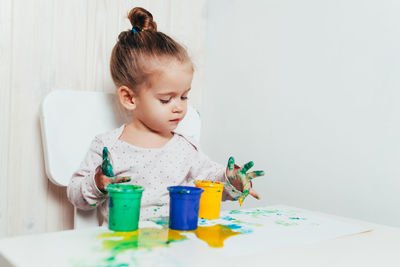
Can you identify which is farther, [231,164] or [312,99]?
[312,99]

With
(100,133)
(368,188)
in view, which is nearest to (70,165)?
(100,133)

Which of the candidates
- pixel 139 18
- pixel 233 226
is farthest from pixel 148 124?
pixel 233 226

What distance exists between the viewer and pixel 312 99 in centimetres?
121

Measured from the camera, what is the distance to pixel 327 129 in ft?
3.84

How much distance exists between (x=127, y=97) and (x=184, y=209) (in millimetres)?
438

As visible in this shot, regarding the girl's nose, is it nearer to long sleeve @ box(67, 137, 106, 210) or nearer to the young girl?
the young girl

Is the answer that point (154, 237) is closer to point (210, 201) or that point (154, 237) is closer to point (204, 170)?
point (210, 201)

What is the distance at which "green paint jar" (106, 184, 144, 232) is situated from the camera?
0.71 m

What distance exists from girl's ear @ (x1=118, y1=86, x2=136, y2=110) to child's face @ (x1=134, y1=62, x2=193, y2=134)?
1 cm

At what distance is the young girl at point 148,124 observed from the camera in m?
1.02

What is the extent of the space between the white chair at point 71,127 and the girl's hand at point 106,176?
22cm

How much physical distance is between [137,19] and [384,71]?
664 mm

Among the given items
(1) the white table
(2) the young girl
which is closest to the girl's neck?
(2) the young girl

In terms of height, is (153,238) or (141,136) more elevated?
(141,136)
